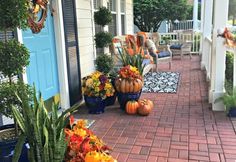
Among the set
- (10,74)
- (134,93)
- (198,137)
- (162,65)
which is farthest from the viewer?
(162,65)

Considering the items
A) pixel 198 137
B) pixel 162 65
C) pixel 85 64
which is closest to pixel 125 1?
pixel 162 65

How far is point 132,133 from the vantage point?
10.8 ft

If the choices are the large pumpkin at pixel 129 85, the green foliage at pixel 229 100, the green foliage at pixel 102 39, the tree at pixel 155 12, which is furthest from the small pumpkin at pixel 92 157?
the tree at pixel 155 12

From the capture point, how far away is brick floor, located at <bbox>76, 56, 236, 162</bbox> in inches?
107

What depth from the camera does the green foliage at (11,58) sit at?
194 cm

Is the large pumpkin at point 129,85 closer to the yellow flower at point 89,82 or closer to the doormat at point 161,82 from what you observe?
the yellow flower at point 89,82

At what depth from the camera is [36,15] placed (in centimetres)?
310

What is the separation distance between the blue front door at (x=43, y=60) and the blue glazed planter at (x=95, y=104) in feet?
1.64

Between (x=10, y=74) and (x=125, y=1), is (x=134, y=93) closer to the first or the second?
(x=10, y=74)

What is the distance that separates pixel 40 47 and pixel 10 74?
158 cm

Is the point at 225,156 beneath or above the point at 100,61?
beneath

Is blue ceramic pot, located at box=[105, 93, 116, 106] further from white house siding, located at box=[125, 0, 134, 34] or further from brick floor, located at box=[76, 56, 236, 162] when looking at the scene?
white house siding, located at box=[125, 0, 134, 34]

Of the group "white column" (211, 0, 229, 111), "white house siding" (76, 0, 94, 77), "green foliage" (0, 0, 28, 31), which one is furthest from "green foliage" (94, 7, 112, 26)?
"green foliage" (0, 0, 28, 31)

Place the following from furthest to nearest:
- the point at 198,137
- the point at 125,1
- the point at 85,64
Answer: the point at 125,1 < the point at 85,64 < the point at 198,137
